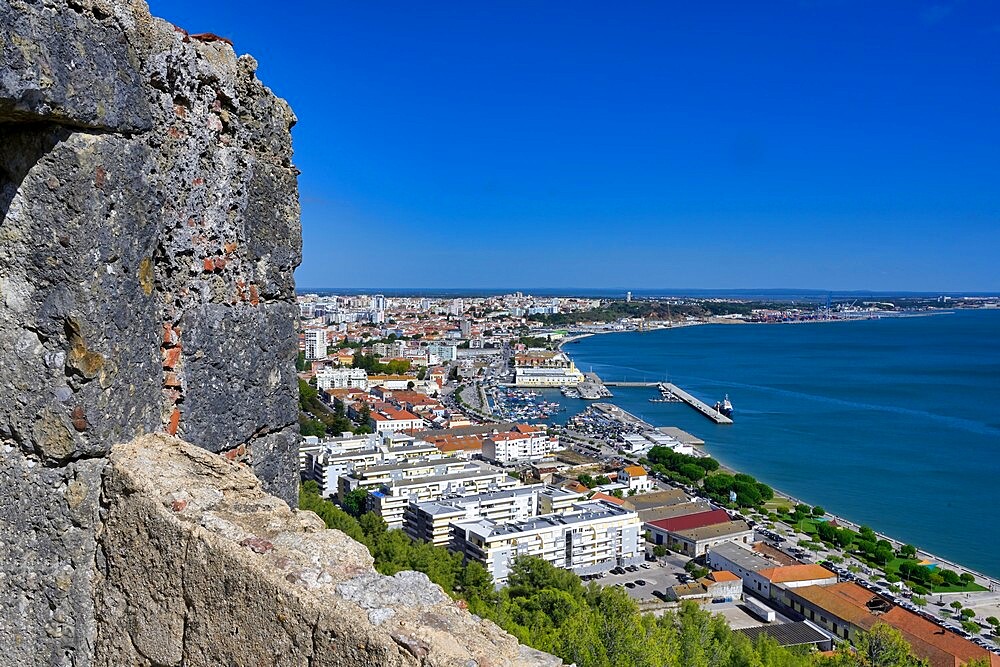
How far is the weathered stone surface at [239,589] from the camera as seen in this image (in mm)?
1033

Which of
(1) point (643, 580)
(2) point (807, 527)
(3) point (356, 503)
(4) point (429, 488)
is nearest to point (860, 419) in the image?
(2) point (807, 527)

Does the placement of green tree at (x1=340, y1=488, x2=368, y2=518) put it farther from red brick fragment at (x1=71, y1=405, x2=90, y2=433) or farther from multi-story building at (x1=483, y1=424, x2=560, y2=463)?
red brick fragment at (x1=71, y1=405, x2=90, y2=433)

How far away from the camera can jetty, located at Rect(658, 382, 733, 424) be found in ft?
103

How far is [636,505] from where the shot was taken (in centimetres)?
1905

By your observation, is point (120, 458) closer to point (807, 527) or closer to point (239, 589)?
point (239, 589)

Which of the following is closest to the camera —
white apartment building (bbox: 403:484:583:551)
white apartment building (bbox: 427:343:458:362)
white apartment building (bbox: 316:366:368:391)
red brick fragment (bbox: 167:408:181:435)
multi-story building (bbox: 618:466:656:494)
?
red brick fragment (bbox: 167:408:181:435)

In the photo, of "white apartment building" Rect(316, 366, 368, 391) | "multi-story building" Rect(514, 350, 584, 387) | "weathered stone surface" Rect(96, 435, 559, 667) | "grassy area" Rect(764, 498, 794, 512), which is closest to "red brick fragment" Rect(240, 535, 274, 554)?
"weathered stone surface" Rect(96, 435, 559, 667)

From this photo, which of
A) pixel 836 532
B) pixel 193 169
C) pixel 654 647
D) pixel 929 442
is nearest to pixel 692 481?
pixel 836 532

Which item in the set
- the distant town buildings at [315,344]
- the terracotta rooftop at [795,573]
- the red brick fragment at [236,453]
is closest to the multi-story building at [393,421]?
the terracotta rooftop at [795,573]

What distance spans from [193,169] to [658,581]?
15.0 metres

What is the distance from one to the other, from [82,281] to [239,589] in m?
0.53

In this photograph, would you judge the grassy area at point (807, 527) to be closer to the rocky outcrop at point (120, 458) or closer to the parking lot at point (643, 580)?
the parking lot at point (643, 580)

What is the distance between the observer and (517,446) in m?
25.4

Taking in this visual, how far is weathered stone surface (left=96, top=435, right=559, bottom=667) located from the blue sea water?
56.9 ft
